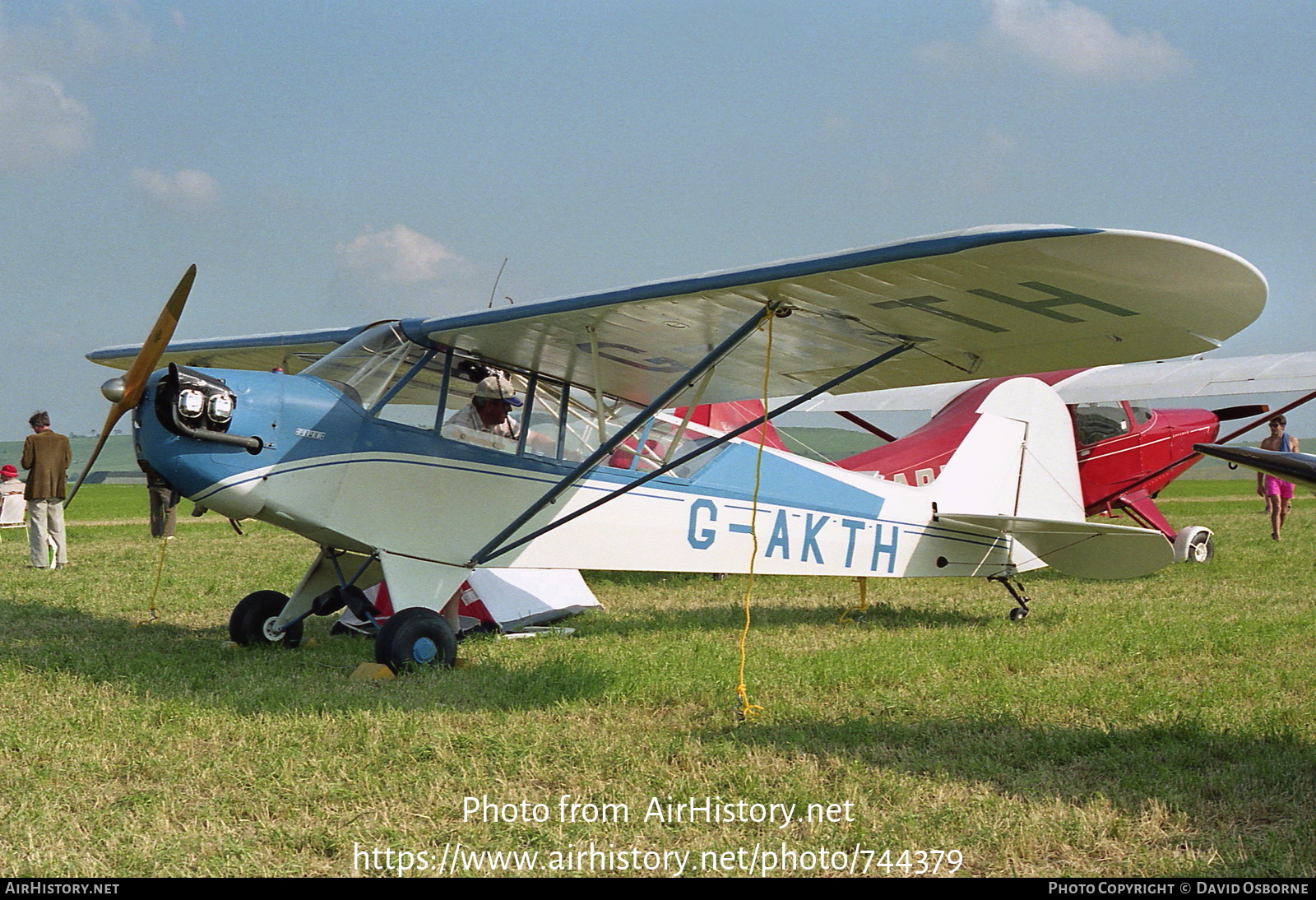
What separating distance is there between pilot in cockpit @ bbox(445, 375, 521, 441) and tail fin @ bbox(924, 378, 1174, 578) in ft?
12.0

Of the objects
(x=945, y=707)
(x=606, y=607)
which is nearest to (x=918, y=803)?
(x=945, y=707)

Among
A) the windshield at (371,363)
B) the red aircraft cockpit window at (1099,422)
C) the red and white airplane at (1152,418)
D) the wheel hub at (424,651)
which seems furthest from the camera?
the red aircraft cockpit window at (1099,422)

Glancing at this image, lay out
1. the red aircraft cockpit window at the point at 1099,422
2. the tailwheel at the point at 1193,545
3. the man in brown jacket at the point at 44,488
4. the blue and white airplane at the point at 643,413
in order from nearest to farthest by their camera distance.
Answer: the blue and white airplane at the point at 643,413, the man in brown jacket at the point at 44,488, the red aircraft cockpit window at the point at 1099,422, the tailwheel at the point at 1193,545

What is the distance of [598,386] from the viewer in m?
6.14

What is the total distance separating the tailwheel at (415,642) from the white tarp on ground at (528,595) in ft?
5.17

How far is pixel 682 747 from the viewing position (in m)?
4.14

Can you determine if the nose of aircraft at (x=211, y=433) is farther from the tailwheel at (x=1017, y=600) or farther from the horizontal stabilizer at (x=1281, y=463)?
the tailwheel at (x=1017, y=600)

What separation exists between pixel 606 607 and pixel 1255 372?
905 cm

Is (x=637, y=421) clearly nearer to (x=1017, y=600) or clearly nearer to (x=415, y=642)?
(x=415, y=642)

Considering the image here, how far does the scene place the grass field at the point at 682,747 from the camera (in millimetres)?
3071

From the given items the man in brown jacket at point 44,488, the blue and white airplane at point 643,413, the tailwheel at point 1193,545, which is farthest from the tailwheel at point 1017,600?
the man in brown jacket at point 44,488

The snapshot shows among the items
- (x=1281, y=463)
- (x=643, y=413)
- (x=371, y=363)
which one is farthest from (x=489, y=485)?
(x=1281, y=463)

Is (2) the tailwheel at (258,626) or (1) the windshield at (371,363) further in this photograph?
(2) the tailwheel at (258,626)

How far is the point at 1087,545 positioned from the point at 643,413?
3.99 m
